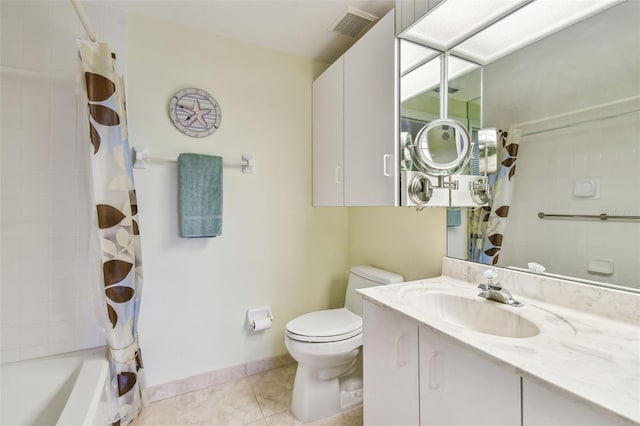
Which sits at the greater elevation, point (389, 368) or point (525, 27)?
point (525, 27)

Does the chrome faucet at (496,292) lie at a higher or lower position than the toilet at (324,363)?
higher

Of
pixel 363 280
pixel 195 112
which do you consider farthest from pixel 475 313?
pixel 195 112

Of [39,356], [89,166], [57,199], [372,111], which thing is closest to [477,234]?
[372,111]

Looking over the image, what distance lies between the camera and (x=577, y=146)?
1.06m

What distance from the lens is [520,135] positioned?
1.23 meters

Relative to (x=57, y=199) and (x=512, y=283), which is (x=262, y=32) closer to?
(x=57, y=199)

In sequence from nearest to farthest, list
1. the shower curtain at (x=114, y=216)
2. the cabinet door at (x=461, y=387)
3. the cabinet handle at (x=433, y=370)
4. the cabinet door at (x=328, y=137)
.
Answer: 1. the cabinet door at (x=461, y=387)
2. the cabinet handle at (x=433, y=370)
3. the shower curtain at (x=114, y=216)
4. the cabinet door at (x=328, y=137)

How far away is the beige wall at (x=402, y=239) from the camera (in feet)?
5.23

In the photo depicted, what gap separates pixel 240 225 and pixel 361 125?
3.44ft

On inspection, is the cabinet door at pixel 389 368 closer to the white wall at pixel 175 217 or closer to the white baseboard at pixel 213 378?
the white wall at pixel 175 217

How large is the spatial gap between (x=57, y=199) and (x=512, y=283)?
→ 2.32 metres

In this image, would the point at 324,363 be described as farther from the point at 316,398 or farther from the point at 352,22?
the point at 352,22

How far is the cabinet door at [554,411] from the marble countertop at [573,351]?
34mm

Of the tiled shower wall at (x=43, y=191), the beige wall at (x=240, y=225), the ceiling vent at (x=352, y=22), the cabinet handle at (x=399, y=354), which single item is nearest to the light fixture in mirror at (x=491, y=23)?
the ceiling vent at (x=352, y=22)
